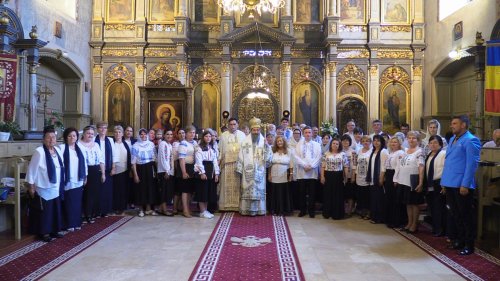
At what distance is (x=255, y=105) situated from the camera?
1593cm

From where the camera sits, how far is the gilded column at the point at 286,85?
1558 centimetres

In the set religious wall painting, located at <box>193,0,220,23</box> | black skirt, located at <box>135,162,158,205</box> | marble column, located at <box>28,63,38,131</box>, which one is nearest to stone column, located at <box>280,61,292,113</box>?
religious wall painting, located at <box>193,0,220,23</box>

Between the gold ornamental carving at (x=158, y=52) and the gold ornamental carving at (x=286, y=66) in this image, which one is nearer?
the gold ornamental carving at (x=286, y=66)

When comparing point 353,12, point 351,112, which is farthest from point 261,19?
point 351,112

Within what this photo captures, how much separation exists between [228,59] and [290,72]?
2316 millimetres

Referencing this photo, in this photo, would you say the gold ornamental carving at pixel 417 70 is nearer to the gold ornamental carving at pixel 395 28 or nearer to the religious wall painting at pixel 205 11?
the gold ornamental carving at pixel 395 28

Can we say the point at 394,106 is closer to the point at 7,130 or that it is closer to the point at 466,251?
the point at 466,251

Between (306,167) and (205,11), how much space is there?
10.4m

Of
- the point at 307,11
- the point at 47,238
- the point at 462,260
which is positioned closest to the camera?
the point at 462,260

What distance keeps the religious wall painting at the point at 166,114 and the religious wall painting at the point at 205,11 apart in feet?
14.0

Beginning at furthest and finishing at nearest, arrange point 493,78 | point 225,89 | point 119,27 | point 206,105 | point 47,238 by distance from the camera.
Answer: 1. point 119,27
2. point 206,105
3. point 225,89
4. point 493,78
5. point 47,238

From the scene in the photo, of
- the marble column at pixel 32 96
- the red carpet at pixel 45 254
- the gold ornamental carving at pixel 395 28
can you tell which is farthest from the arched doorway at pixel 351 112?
the red carpet at pixel 45 254

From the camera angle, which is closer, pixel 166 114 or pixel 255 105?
pixel 166 114

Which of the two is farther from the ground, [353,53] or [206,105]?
[353,53]
